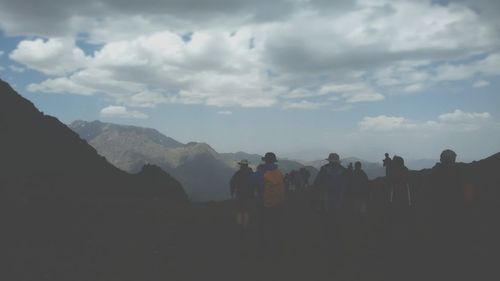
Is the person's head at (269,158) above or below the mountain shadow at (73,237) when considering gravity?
above

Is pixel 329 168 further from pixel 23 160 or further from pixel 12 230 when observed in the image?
pixel 23 160

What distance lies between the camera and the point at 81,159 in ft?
217

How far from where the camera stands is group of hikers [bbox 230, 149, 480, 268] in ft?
31.3

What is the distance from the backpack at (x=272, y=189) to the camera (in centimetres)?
1218

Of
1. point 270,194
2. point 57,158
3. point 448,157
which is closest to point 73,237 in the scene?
point 270,194

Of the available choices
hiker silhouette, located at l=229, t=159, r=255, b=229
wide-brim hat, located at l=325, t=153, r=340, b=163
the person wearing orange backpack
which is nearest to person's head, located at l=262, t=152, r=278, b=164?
the person wearing orange backpack

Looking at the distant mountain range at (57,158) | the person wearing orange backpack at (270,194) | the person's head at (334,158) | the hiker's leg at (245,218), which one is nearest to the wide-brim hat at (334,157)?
the person's head at (334,158)

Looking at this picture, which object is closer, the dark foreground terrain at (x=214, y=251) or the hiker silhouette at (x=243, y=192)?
the dark foreground terrain at (x=214, y=251)

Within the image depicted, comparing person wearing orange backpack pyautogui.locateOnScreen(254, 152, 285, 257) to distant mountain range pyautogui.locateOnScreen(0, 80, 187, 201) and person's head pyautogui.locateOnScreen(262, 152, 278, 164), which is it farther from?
distant mountain range pyautogui.locateOnScreen(0, 80, 187, 201)

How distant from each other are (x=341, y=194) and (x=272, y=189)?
6.10ft

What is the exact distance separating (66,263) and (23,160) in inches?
1773

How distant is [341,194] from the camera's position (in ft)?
37.4

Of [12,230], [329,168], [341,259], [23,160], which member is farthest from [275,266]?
[23,160]

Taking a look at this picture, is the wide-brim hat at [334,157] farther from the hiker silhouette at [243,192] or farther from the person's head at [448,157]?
the person's head at [448,157]
